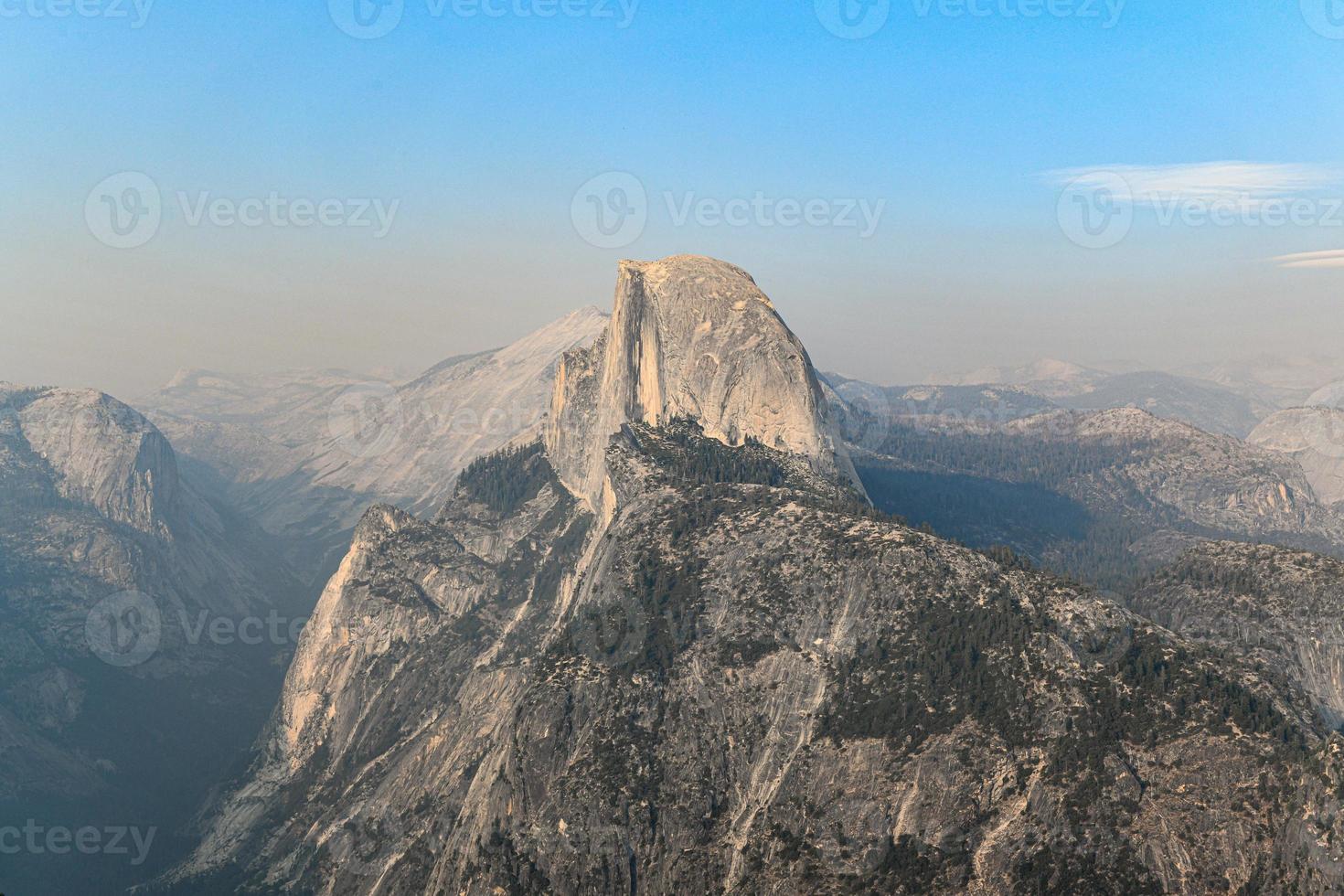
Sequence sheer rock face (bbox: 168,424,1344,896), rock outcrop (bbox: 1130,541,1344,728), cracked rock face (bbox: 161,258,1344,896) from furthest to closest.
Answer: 1. rock outcrop (bbox: 1130,541,1344,728)
2. sheer rock face (bbox: 168,424,1344,896)
3. cracked rock face (bbox: 161,258,1344,896)

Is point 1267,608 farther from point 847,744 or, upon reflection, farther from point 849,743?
point 847,744

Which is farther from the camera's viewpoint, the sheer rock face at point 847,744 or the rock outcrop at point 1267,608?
the rock outcrop at point 1267,608

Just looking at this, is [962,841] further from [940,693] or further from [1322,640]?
[1322,640]

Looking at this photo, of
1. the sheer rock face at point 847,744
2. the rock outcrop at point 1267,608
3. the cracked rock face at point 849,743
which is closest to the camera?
the cracked rock face at point 849,743

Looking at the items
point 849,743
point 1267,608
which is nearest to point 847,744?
point 849,743

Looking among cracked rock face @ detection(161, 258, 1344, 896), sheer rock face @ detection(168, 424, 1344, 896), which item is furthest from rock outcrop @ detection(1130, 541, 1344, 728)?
sheer rock face @ detection(168, 424, 1344, 896)

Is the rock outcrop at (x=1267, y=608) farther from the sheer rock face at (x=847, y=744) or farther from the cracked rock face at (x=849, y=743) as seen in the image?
the sheer rock face at (x=847, y=744)

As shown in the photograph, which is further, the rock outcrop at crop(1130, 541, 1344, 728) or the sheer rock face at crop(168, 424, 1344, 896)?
the rock outcrop at crop(1130, 541, 1344, 728)

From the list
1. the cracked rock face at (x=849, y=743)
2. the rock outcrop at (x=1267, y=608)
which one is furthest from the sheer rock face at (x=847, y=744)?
the rock outcrop at (x=1267, y=608)

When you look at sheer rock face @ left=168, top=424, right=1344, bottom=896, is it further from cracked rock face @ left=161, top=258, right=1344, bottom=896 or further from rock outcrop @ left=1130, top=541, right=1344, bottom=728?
rock outcrop @ left=1130, top=541, right=1344, bottom=728

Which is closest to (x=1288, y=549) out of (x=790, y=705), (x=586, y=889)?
(x=790, y=705)

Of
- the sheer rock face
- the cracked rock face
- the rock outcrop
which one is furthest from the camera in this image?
the rock outcrop
